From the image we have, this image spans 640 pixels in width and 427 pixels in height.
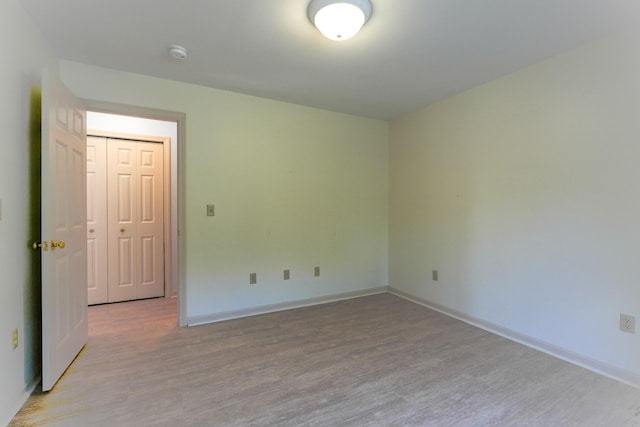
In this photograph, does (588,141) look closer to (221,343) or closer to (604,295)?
(604,295)

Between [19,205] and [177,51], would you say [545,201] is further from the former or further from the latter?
[19,205]

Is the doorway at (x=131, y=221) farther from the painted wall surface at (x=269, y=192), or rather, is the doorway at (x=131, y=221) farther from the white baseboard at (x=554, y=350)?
the white baseboard at (x=554, y=350)

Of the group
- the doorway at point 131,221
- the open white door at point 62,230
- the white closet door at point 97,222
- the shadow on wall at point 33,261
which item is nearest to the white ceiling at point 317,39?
the open white door at point 62,230

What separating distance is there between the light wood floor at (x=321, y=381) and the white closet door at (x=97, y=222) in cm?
98

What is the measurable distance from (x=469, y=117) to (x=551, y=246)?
4.68 feet

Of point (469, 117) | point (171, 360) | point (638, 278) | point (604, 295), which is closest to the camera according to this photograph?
point (638, 278)

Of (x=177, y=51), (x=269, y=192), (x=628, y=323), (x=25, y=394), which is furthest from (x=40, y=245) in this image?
(x=628, y=323)

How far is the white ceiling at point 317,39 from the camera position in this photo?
5.98ft

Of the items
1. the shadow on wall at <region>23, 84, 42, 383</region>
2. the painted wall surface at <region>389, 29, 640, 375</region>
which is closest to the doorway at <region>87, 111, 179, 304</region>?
the shadow on wall at <region>23, 84, 42, 383</region>

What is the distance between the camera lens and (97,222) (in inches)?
145

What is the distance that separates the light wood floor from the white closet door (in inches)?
38.7

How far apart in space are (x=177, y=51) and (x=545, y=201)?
308 cm

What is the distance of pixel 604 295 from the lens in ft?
7.03

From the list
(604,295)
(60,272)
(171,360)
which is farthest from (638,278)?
(60,272)
